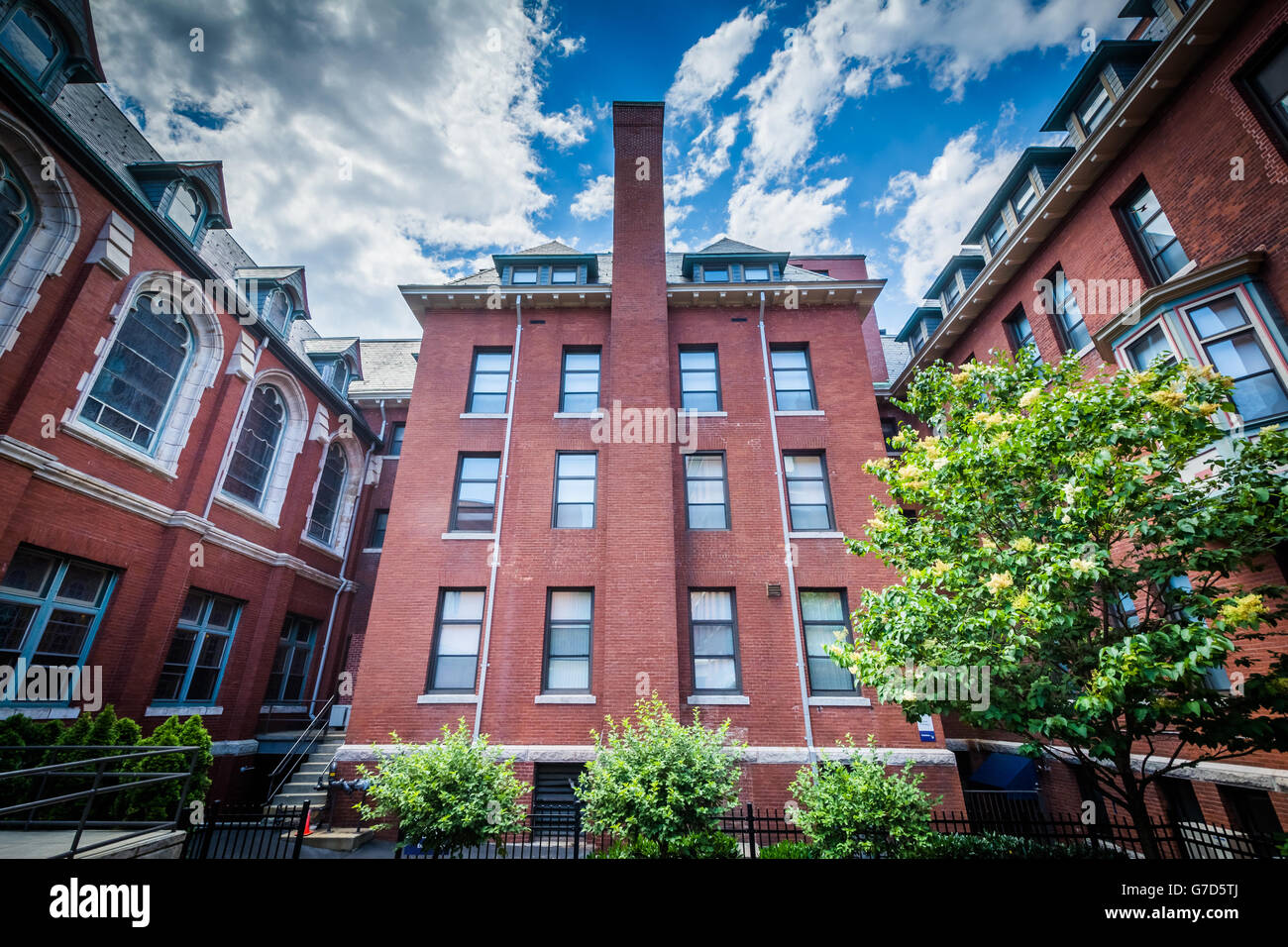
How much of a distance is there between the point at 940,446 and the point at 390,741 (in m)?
13.0

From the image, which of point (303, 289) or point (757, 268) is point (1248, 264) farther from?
point (303, 289)

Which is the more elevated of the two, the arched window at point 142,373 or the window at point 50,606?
the arched window at point 142,373

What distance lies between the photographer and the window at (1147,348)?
10.3 meters

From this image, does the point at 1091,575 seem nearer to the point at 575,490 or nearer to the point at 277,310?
the point at 575,490

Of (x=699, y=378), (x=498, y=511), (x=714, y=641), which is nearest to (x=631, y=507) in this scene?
(x=498, y=511)

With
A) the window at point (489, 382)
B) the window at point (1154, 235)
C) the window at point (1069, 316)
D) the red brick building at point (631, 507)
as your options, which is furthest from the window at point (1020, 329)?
the window at point (489, 382)

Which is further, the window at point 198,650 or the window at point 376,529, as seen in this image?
the window at point 376,529

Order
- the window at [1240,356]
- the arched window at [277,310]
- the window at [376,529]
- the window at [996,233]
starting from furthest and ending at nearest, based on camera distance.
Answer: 1. the window at [376,529]
2. the arched window at [277,310]
3. the window at [996,233]
4. the window at [1240,356]

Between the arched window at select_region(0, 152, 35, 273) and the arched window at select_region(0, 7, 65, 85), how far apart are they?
194 cm

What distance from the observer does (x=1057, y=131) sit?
1433 centimetres

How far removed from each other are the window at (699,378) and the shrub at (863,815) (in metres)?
10.1

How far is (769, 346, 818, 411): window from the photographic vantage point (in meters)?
15.9

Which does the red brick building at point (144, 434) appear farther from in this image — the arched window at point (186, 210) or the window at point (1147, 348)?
the window at point (1147, 348)

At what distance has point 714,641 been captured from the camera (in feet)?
42.7
